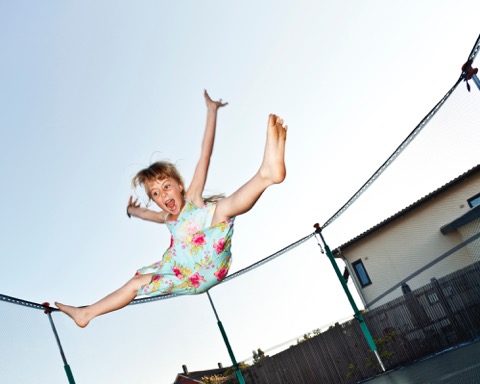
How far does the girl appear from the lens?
5.99 ft

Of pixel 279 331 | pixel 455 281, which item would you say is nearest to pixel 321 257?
pixel 279 331

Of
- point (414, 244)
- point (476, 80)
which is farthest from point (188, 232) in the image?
point (414, 244)

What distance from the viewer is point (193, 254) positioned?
190cm

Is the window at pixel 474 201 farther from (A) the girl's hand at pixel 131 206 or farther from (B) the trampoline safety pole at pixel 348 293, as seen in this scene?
(A) the girl's hand at pixel 131 206

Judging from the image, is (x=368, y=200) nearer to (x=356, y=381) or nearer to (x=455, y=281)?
(x=455, y=281)

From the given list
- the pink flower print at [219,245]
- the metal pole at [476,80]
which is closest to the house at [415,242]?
the metal pole at [476,80]

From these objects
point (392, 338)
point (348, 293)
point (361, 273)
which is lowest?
point (392, 338)

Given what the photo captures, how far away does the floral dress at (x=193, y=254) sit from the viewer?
6.11 ft

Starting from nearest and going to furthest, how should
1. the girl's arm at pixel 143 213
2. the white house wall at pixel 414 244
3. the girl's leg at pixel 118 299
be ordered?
the girl's leg at pixel 118 299 → the girl's arm at pixel 143 213 → the white house wall at pixel 414 244

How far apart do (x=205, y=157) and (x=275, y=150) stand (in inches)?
18.0

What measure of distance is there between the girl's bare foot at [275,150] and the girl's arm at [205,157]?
406 mm

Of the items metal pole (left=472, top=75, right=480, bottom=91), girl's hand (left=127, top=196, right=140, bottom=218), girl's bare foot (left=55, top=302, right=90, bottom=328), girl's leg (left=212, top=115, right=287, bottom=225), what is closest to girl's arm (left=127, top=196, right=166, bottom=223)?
girl's hand (left=127, top=196, right=140, bottom=218)

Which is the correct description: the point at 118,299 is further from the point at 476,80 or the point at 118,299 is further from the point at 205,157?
the point at 476,80

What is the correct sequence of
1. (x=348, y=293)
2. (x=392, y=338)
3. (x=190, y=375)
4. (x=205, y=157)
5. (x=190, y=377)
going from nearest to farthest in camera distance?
(x=205, y=157) < (x=348, y=293) < (x=392, y=338) < (x=190, y=377) < (x=190, y=375)
